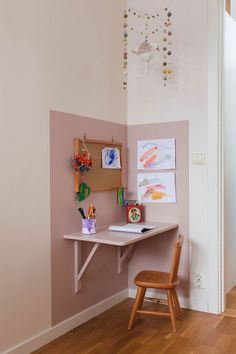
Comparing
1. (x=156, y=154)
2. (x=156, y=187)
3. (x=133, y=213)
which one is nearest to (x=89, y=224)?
(x=133, y=213)

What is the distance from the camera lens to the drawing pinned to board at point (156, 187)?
3361 millimetres

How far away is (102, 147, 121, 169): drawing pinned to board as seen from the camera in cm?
324

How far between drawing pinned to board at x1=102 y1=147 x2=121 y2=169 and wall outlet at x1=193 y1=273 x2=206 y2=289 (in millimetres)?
1127

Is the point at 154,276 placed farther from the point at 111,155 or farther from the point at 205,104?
the point at 205,104

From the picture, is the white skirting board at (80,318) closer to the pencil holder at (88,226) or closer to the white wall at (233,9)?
the pencil holder at (88,226)

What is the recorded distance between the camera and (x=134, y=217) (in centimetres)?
338

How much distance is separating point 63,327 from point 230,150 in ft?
7.14

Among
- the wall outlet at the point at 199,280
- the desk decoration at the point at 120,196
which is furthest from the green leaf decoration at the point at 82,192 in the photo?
the wall outlet at the point at 199,280

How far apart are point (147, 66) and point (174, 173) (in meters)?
0.99

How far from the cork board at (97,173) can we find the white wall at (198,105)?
25.1 inches

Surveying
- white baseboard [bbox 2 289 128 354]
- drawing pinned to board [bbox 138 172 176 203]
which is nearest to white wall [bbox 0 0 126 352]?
white baseboard [bbox 2 289 128 354]

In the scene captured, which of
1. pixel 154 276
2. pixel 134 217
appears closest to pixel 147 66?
pixel 134 217

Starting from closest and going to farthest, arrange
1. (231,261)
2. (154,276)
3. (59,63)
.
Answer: (59,63)
(154,276)
(231,261)

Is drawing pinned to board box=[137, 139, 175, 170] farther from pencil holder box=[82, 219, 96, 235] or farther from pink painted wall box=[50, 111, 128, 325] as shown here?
pencil holder box=[82, 219, 96, 235]
